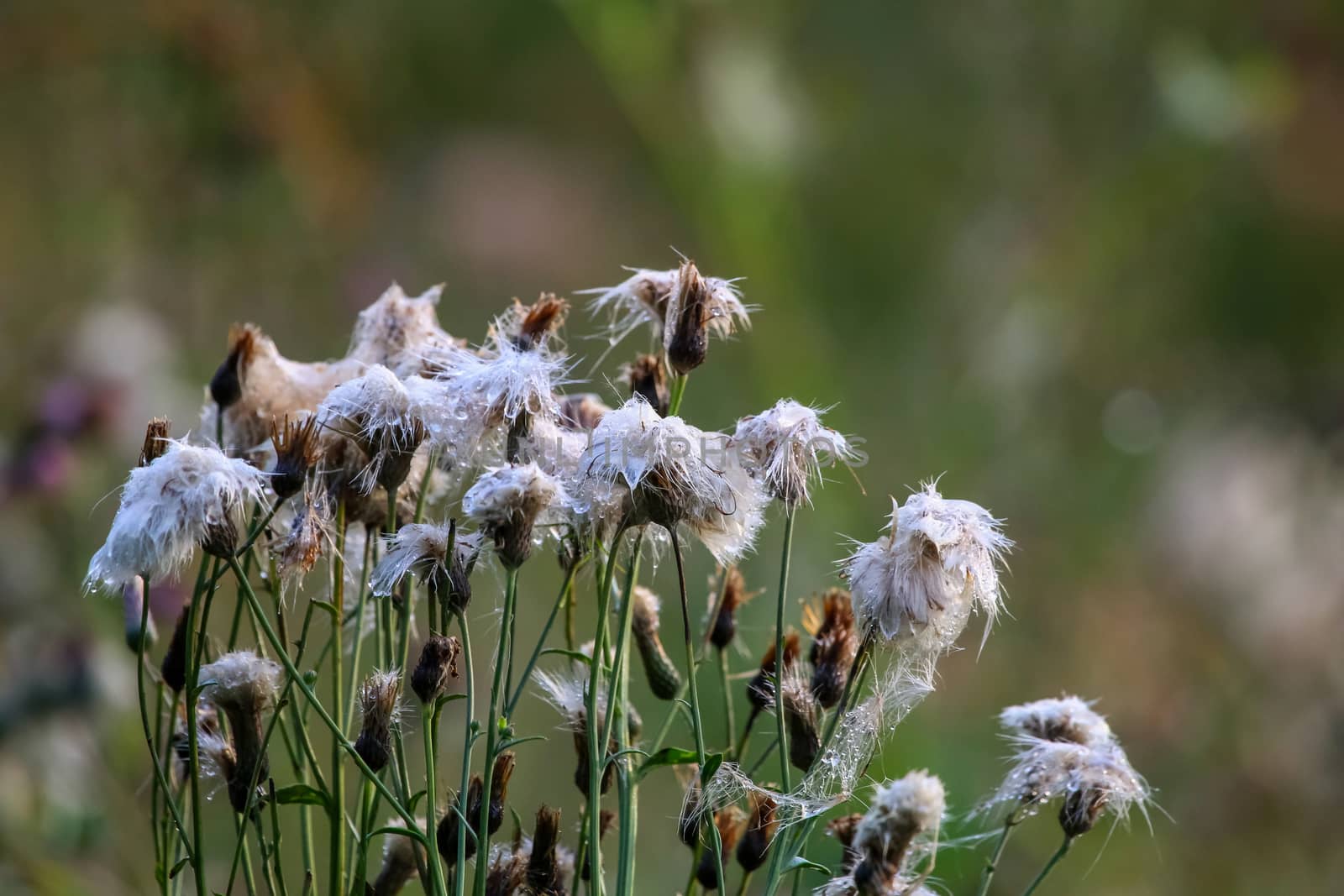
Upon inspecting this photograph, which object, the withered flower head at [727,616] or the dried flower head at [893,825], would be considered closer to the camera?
the dried flower head at [893,825]

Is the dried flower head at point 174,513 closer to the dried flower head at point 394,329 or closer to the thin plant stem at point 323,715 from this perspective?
the thin plant stem at point 323,715

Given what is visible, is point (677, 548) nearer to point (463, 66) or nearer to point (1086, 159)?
point (1086, 159)

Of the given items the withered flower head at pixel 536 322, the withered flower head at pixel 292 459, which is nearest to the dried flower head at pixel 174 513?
the withered flower head at pixel 292 459

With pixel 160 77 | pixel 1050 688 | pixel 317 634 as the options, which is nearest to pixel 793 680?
pixel 317 634

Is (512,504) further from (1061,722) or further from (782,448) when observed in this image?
(1061,722)

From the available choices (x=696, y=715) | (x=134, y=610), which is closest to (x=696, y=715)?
(x=696, y=715)
